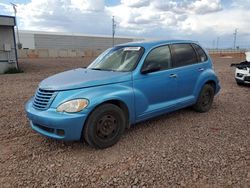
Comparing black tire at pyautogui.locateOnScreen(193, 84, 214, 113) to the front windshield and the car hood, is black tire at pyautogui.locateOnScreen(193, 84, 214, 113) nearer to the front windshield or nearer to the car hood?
the front windshield

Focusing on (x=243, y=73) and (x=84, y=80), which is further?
(x=243, y=73)

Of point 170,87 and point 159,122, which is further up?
→ point 170,87

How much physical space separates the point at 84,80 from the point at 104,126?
797 mm

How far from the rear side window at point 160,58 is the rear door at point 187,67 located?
0.16 m

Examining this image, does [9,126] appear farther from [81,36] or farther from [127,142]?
[81,36]

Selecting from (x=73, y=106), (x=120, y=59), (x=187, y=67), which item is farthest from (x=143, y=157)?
(x=187, y=67)

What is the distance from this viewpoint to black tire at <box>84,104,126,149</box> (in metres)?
3.73

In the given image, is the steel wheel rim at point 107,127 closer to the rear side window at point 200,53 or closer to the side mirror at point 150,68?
the side mirror at point 150,68

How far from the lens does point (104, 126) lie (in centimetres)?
391

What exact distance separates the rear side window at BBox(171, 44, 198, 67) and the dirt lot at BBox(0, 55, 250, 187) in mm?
1239

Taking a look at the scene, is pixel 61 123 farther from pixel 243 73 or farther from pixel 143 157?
pixel 243 73

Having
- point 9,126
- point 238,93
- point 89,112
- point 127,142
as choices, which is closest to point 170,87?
point 127,142

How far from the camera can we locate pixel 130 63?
178 inches

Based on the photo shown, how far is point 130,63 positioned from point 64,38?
68.3 metres
